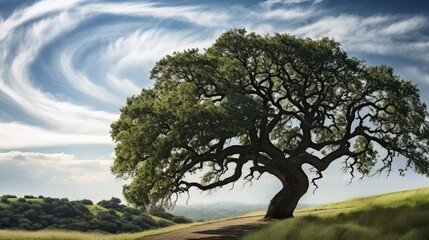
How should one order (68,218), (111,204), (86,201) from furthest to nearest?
(111,204) < (86,201) < (68,218)

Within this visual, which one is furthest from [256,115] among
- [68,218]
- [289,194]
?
[68,218]

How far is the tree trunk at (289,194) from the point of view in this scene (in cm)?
3753

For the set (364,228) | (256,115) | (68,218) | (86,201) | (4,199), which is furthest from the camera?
(86,201)

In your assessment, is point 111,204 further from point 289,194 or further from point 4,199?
point 289,194

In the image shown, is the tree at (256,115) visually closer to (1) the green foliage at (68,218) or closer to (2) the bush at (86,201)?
(1) the green foliage at (68,218)

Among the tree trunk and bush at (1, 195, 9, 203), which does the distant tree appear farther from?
the tree trunk

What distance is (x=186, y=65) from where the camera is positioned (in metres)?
37.0

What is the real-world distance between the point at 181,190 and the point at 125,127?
5.87m

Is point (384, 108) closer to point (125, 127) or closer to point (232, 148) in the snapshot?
point (232, 148)

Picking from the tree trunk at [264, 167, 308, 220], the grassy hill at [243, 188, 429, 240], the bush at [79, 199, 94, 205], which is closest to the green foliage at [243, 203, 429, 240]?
the grassy hill at [243, 188, 429, 240]

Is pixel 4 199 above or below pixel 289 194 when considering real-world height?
above

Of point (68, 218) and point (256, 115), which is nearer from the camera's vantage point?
point (256, 115)

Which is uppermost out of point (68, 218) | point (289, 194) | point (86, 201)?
point (86, 201)

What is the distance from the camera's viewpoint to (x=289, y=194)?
37594mm
